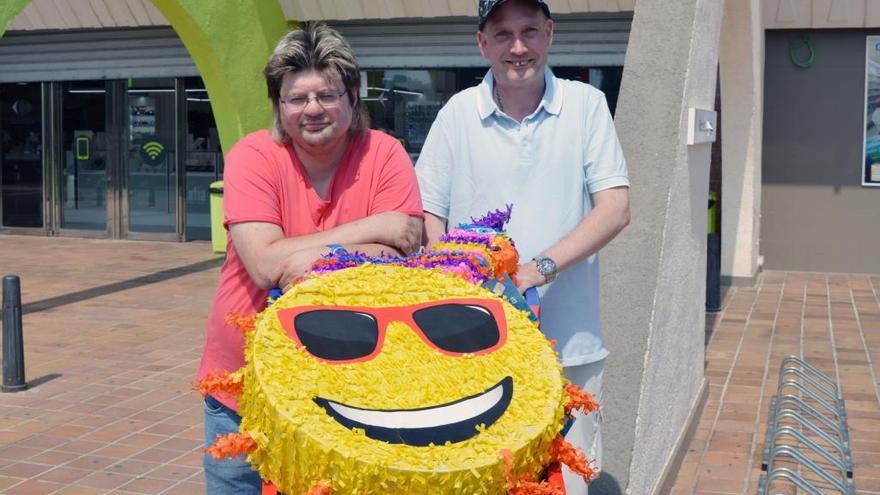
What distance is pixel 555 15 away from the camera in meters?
12.8

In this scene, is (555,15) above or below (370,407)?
above

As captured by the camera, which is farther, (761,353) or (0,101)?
(0,101)

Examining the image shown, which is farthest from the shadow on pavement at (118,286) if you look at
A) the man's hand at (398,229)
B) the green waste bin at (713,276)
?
the man's hand at (398,229)

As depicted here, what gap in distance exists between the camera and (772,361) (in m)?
8.08

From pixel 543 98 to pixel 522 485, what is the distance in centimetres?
138

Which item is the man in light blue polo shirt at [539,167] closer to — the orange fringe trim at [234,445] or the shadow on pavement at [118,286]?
A: the orange fringe trim at [234,445]

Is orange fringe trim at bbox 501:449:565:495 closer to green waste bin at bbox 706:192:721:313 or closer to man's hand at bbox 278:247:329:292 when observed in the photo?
man's hand at bbox 278:247:329:292

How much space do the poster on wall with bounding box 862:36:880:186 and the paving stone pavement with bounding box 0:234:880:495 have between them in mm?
1302

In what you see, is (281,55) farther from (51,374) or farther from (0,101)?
(0,101)

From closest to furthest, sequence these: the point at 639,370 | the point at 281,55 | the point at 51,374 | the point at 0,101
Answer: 1. the point at 281,55
2. the point at 639,370
3. the point at 51,374
4. the point at 0,101

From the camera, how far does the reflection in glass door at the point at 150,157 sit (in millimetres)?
15484

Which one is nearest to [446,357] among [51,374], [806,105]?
[51,374]

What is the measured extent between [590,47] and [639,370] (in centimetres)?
918

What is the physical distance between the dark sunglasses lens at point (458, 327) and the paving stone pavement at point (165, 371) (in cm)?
329
